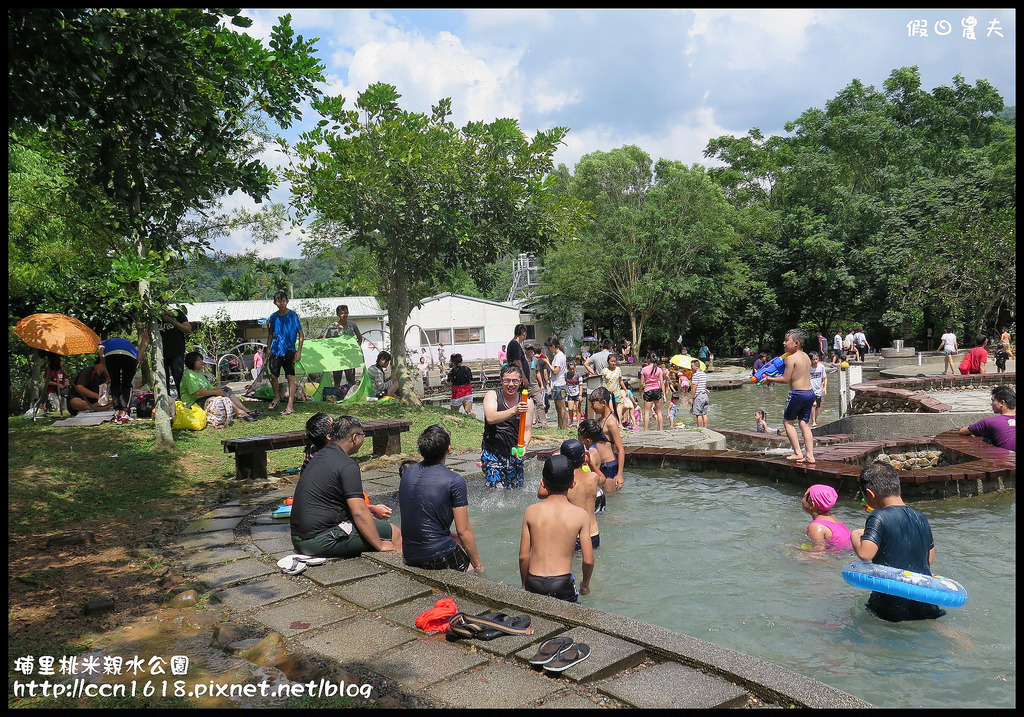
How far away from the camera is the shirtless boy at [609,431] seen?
286 inches

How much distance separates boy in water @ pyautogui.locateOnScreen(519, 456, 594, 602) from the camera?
445 centimetres

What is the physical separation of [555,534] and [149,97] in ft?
15.7

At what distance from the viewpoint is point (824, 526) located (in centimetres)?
600

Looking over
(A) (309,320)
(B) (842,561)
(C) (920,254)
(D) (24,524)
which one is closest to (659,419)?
(B) (842,561)

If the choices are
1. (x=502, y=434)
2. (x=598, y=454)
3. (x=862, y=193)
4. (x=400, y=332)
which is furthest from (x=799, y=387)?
(x=862, y=193)

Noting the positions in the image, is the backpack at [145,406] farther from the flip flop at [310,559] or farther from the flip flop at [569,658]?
the flip flop at [569,658]

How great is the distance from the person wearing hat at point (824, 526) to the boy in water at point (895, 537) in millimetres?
1452

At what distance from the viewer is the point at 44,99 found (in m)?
5.10

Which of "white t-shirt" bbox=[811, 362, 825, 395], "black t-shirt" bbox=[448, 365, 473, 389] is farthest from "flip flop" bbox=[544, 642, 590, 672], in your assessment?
"white t-shirt" bbox=[811, 362, 825, 395]

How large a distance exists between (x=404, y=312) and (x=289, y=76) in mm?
6402

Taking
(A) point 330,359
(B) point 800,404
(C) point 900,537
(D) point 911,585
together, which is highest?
(A) point 330,359

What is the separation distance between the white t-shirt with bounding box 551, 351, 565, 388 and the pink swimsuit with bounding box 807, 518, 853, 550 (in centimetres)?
794

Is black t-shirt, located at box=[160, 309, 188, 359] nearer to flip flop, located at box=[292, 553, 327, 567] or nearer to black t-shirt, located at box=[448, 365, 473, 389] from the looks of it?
black t-shirt, located at box=[448, 365, 473, 389]

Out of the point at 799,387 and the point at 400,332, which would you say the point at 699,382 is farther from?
the point at 400,332
